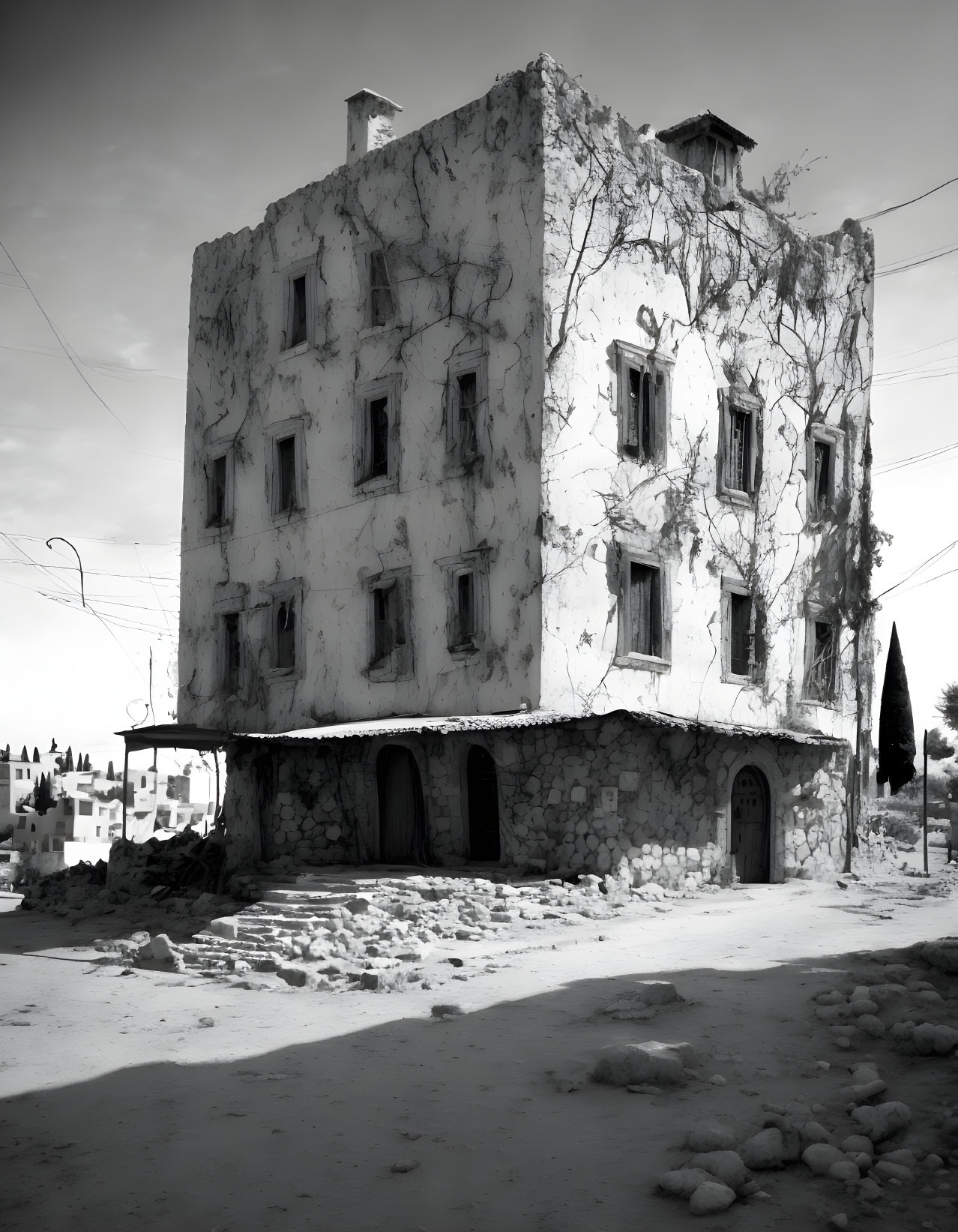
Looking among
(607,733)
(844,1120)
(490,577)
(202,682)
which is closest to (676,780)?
(607,733)

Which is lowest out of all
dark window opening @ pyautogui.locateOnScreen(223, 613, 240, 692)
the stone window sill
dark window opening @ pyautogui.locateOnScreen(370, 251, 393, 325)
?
the stone window sill

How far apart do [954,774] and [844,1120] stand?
1693 inches

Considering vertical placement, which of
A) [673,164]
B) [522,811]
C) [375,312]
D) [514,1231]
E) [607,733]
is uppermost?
[673,164]

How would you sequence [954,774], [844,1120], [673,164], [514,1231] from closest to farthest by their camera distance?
1. [514,1231]
2. [844,1120]
3. [673,164]
4. [954,774]

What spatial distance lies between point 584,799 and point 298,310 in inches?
517

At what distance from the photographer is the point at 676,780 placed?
21672 mm

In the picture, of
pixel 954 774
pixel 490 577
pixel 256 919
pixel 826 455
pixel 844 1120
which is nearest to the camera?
pixel 844 1120

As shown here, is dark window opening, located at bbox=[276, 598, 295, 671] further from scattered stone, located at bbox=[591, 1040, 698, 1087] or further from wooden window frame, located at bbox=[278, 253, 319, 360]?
scattered stone, located at bbox=[591, 1040, 698, 1087]

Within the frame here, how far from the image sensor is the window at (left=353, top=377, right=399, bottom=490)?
2420 centimetres

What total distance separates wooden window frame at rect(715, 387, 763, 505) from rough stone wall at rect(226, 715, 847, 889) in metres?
5.18

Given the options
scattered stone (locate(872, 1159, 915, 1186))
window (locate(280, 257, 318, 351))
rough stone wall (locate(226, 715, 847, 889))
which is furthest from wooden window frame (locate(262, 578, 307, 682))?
scattered stone (locate(872, 1159, 915, 1186))

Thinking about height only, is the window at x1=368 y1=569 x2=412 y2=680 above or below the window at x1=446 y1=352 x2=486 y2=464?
below

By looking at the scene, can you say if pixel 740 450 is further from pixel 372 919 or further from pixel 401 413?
pixel 372 919

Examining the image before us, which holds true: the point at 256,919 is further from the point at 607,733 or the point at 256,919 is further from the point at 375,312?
the point at 375,312
